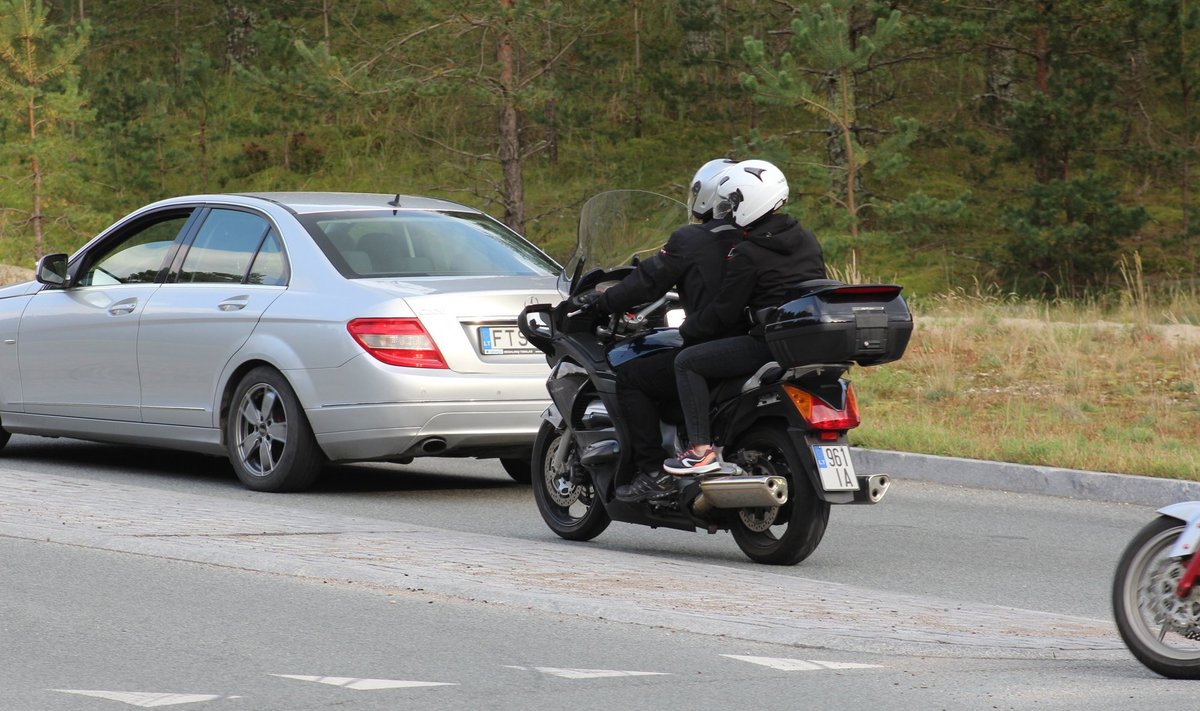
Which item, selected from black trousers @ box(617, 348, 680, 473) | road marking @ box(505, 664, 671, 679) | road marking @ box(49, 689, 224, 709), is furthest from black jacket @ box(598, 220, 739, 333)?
road marking @ box(49, 689, 224, 709)

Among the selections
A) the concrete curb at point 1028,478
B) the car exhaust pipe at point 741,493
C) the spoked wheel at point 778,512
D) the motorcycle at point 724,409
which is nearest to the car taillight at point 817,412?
the motorcycle at point 724,409

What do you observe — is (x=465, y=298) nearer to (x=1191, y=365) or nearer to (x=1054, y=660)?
(x=1054, y=660)

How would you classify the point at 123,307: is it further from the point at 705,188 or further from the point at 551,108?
the point at 551,108

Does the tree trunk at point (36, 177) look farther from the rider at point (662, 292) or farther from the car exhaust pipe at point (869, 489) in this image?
the car exhaust pipe at point (869, 489)

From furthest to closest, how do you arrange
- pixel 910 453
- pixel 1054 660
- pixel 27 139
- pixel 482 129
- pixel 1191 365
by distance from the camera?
pixel 482 129 → pixel 27 139 → pixel 1191 365 → pixel 910 453 → pixel 1054 660

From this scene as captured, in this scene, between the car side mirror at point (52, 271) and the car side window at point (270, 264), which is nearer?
the car side window at point (270, 264)

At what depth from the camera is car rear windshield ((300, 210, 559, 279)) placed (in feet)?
32.8

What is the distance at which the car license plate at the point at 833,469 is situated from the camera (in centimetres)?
723

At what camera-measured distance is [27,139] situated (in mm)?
33781

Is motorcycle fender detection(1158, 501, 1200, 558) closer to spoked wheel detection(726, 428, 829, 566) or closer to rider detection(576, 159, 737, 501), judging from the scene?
spoked wheel detection(726, 428, 829, 566)

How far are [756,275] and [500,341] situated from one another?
2491 millimetres

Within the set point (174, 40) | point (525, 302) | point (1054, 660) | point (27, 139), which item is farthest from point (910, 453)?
point (174, 40)

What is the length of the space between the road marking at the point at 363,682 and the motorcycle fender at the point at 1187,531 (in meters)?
2.33

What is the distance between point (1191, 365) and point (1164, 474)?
16.7 feet
